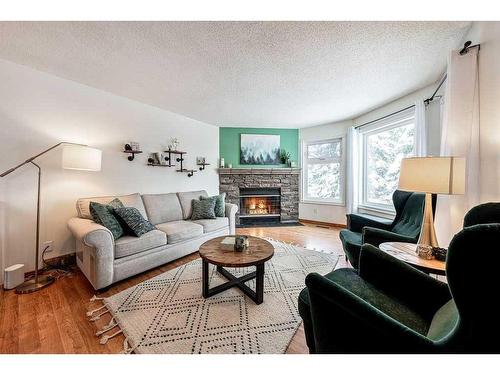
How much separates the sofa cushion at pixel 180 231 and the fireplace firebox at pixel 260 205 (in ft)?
6.45

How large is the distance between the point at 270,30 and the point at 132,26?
109cm

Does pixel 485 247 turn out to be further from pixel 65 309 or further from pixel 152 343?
pixel 65 309

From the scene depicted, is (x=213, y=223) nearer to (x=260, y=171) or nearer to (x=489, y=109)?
(x=260, y=171)

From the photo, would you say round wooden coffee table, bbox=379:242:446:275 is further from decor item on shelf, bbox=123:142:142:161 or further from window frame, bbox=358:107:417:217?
decor item on shelf, bbox=123:142:142:161

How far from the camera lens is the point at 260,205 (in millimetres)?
4867

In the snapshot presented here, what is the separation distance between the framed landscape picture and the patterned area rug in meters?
2.97

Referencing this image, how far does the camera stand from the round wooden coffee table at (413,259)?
1194mm

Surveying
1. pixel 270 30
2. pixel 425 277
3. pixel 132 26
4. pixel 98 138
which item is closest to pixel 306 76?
pixel 270 30

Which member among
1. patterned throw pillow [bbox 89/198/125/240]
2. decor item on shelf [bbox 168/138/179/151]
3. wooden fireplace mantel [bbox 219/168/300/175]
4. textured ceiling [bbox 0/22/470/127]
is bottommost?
patterned throw pillow [bbox 89/198/125/240]

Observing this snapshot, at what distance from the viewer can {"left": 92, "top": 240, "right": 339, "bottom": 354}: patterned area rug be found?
127 centimetres

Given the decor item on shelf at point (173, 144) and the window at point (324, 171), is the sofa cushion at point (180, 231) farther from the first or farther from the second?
the window at point (324, 171)

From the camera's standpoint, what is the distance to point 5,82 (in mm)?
2016

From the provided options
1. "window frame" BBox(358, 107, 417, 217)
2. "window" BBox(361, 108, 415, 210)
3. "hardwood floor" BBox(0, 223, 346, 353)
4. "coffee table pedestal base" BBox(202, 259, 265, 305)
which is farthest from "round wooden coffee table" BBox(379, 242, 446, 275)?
"window" BBox(361, 108, 415, 210)
